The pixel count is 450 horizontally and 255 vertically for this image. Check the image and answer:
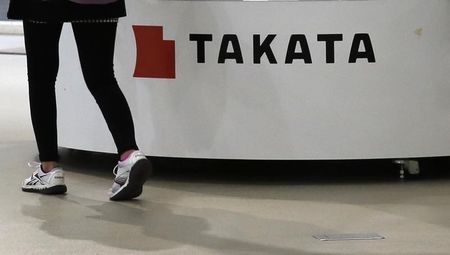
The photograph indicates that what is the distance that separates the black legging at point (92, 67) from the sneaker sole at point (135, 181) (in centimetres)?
10

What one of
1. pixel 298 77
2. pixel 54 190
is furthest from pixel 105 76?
pixel 298 77

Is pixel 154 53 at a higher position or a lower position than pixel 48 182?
higher

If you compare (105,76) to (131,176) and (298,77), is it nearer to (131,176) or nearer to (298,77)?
(131,176)

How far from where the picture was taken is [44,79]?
11.0ft

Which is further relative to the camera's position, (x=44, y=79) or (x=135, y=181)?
(x=44, y=79)

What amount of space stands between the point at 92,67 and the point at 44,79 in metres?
0.21

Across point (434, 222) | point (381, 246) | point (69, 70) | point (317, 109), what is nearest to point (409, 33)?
point (317, 109)

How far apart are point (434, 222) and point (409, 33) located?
0.88 metres

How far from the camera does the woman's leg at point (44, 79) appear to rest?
3.29 metres

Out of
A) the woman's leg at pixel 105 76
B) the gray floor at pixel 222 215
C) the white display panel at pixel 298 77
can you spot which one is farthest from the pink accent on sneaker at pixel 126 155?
the white display panel at pixel 298 77

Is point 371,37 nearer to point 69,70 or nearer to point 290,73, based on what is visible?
point 290,73

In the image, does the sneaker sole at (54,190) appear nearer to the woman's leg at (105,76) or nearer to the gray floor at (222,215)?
the gray floor at (222,215)

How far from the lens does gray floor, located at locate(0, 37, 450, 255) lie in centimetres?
273

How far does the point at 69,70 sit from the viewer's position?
12.8ft
